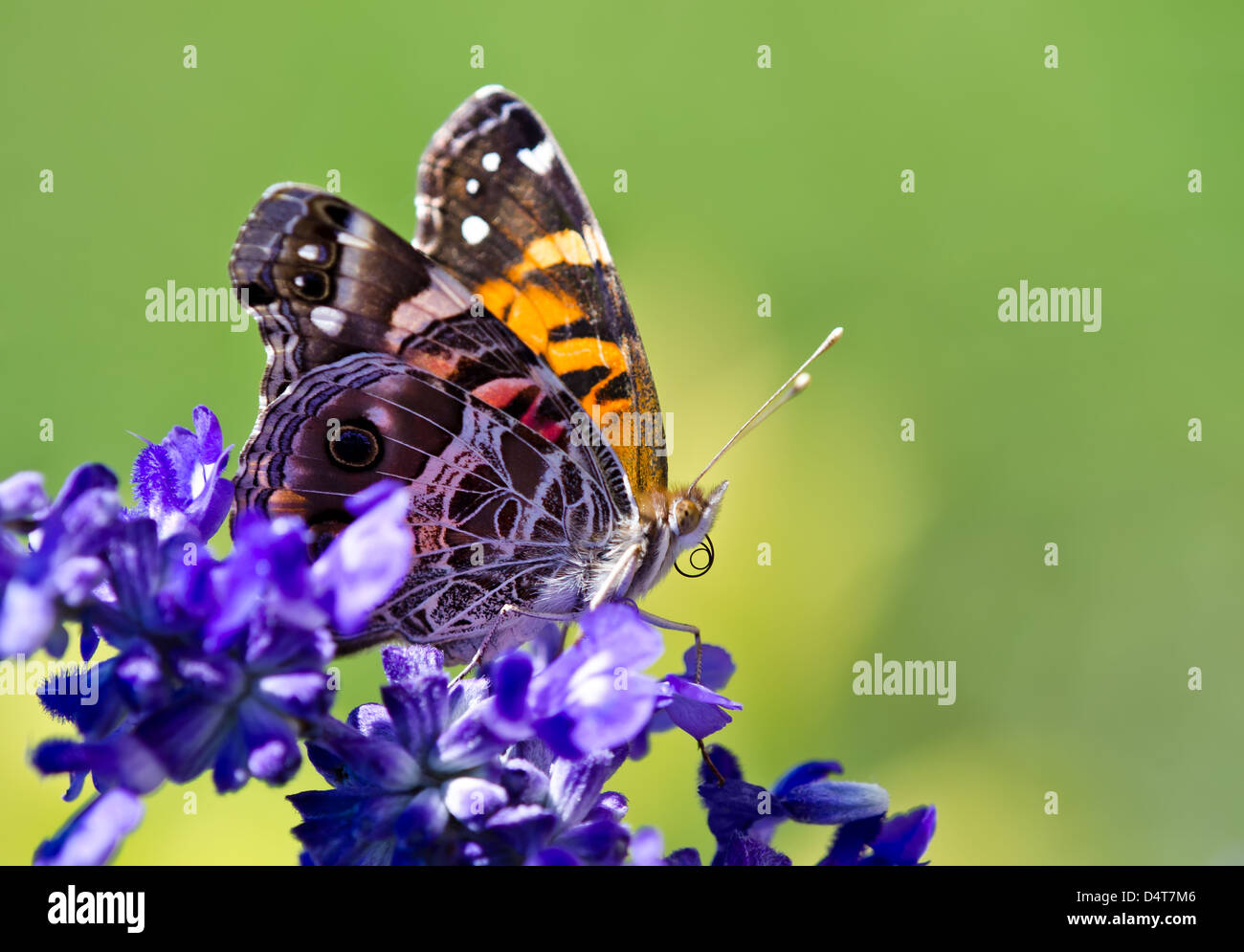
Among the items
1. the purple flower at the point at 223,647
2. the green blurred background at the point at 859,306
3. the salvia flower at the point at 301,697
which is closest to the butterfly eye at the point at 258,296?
the salvia flower at the point at 301,697

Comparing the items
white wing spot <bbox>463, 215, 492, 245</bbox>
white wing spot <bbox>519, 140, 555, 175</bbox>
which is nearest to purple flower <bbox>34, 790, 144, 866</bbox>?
white wing spot <bbox>463, 215, 492, 245</bbox>

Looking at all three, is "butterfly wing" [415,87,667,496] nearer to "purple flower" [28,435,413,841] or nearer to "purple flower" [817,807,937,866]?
"purple flower" [817,807,937,866]

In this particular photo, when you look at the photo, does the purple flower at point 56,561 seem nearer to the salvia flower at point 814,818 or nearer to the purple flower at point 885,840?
the salvia flower at point 814,818

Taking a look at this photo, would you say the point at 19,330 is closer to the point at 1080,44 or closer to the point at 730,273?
the point at 730,273

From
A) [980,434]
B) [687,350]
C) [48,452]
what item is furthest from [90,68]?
[980,434]

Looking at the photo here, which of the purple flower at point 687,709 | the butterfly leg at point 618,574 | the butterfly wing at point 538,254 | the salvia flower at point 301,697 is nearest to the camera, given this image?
the salvia flower at point 301,697
